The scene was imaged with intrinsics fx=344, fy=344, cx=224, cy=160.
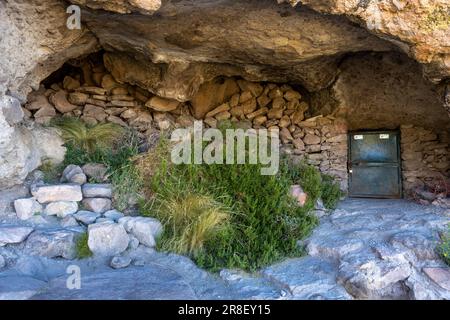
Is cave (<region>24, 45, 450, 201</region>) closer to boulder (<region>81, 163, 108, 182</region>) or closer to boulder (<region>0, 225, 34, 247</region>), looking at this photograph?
boulder (<region>81, 163, 108, 182</region>)

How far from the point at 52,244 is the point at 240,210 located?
1.65m

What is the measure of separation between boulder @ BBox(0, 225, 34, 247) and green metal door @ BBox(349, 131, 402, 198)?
164 inches

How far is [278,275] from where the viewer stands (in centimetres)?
258

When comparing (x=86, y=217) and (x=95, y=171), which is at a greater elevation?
(x=95, y=171)

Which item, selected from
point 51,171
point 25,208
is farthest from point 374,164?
point 25,208

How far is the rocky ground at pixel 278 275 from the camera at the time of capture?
7.25 ft

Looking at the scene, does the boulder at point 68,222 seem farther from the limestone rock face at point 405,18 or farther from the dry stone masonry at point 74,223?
the limestone rock face at point 405,18

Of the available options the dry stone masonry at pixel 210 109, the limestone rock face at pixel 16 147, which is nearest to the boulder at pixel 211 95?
the dry stone masonry at pixel 210 109

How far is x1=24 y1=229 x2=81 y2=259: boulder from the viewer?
2.62 meters

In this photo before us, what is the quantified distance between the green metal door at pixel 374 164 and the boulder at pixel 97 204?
11.5ft

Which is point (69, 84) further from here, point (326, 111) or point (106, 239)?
point (326, 111)

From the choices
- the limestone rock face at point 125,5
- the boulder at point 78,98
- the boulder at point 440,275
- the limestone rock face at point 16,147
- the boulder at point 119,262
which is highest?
the limestone rock face at point 125,5

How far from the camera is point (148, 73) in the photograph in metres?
4.07
